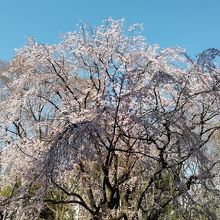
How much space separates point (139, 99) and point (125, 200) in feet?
6.07

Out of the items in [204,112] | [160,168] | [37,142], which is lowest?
[160,168]

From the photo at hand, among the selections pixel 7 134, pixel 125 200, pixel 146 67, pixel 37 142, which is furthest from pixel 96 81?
pixel 7 134

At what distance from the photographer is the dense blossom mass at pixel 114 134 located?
16.1ft

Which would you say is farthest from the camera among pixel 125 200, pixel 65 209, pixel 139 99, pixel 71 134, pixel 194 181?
pixel 65 209

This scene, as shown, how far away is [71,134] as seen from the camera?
4250 mm

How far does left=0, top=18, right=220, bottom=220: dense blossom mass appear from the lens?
4.90 m

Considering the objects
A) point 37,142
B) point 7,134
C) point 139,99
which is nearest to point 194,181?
point 139,99

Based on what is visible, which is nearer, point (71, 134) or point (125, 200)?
point (71, 134)

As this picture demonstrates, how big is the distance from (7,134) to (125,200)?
3.45 m

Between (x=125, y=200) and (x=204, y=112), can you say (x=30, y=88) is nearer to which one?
(x=125, y=200)

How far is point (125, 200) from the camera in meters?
6.31

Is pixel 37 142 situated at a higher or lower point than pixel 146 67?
lower

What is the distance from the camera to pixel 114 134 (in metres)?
5.28

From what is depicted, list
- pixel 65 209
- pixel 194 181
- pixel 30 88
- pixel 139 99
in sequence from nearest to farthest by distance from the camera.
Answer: pixel 139 99 → pixel 194 181 → pixel 30 88 → pixel 65 209
